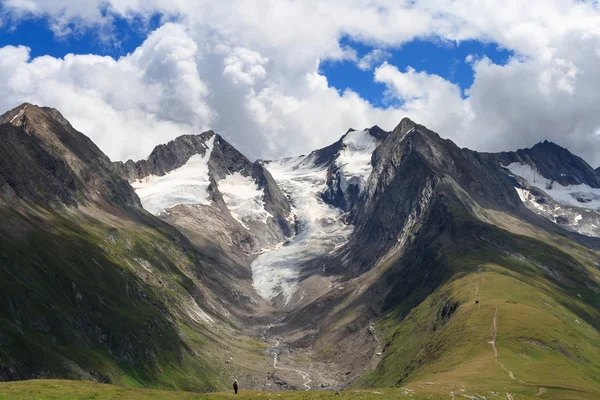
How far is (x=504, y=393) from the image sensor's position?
102 metres

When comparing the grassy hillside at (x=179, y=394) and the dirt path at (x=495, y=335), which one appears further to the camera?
the dirt path at (x=495, y=335)

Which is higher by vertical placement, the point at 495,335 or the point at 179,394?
the point at 495,335

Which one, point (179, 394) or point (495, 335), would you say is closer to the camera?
point (179, 394)

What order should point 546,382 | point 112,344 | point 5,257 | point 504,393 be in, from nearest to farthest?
point 504,393 → point 546,382 → point 5,257 → point 112,344

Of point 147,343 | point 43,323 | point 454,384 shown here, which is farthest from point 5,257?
point 454,384

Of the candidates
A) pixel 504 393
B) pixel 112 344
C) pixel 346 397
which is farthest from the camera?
pixel 112 344

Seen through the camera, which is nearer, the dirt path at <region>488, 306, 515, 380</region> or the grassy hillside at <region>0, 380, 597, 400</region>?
the grassy hillside at <region>0, 380, 597, 400</region>

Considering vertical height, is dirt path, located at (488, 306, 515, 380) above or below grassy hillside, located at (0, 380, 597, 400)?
above

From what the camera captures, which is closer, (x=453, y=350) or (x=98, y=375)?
(x=98, y=375)

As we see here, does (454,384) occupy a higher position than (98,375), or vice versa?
(454,384)

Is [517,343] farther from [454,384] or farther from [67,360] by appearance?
[67,360]

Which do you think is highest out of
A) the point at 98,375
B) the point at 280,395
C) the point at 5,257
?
the point at 5,257

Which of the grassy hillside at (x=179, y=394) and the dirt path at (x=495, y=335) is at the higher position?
the dirt path at (x=495, y=335)

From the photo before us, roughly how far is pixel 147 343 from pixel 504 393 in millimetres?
125327
